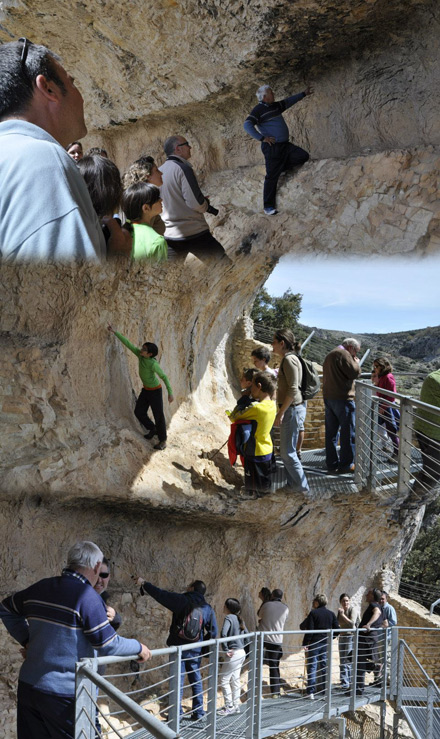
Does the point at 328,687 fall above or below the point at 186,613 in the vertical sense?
below

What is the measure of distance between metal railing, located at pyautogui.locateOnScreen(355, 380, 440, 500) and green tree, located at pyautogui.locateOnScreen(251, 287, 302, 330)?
0.43 meters

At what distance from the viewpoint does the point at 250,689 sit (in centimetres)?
293

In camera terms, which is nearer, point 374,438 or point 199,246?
point 199,246

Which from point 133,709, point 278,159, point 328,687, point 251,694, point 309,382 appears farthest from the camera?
point 328,687

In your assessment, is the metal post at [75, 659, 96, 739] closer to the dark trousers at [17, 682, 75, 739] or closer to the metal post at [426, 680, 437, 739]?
the dark trousers at [17, 682, 75, 739]

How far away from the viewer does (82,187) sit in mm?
732

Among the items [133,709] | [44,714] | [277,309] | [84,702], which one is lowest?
[44,714]

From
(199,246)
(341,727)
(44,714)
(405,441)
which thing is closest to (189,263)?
(199,246)

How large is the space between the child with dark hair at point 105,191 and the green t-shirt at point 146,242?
13.7 inches

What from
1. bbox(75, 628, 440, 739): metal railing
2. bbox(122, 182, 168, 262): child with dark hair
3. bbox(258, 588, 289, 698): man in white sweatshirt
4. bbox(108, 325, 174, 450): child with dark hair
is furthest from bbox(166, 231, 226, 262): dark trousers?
bbox(258, 588, 289, 698): man in white sweatshirt

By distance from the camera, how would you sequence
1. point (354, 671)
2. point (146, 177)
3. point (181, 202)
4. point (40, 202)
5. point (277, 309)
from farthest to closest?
point (354, 671) < point (277, 309) < point (181, 202) < point (146, 177) < point (40, 202)

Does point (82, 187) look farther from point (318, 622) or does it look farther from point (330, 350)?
point (318, 622)

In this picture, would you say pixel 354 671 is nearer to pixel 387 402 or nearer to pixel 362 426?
pixel 362 426

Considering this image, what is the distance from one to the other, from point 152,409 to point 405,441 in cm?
→ 119
